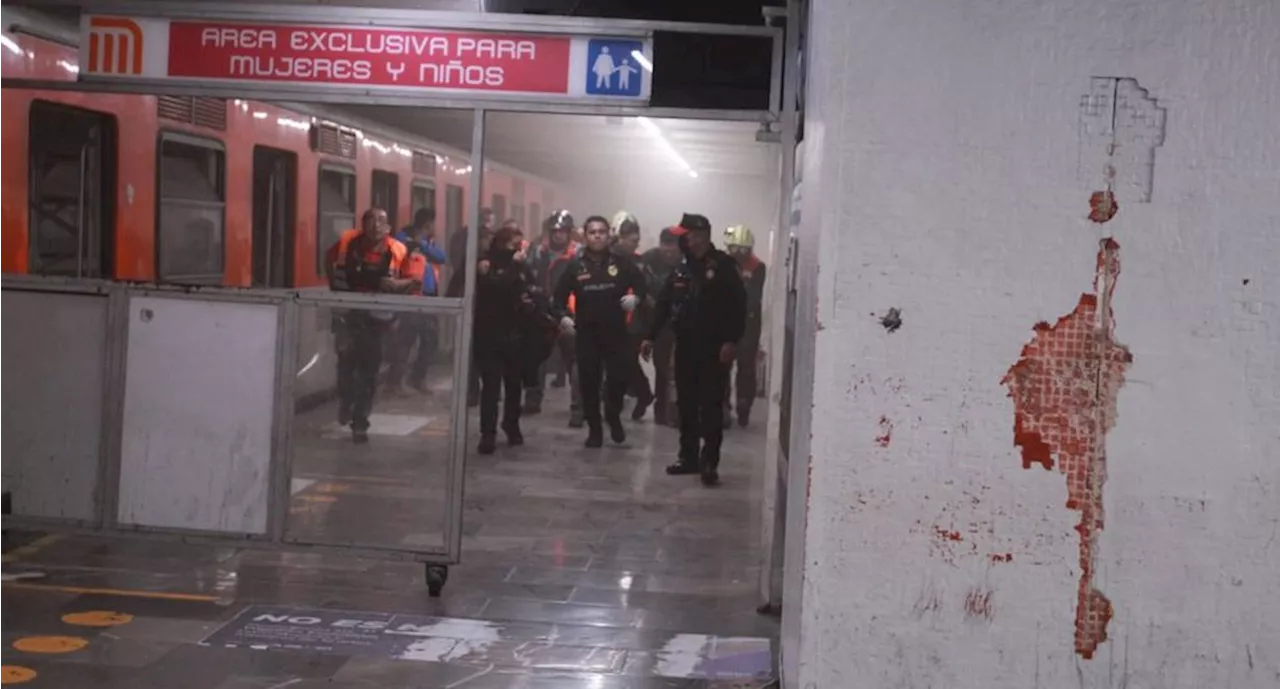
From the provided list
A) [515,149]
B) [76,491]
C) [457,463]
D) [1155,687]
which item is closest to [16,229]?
[76,491]

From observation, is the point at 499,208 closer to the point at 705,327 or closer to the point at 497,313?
the point at 497,313

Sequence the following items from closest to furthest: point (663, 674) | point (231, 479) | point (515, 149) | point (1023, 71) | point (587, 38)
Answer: point (1023, 71) → point (663, 674) → point (587, 38) → point (231, 479) → point (515, 149)

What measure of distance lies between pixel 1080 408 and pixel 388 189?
37.7 ft

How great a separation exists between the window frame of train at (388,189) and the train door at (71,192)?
5.47 m

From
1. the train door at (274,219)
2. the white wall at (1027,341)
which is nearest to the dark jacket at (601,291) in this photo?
the train door at (274,219)

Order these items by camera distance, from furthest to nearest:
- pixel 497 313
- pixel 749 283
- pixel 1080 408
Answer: pixel 749 283
pixel 497 313
pixel 1080 408

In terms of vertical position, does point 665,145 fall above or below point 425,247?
above

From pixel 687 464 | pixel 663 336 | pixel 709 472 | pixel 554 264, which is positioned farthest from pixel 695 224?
pixel 554 264

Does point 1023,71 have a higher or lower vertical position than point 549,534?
higher

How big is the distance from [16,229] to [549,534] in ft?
11.3

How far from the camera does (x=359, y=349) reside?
692 cm

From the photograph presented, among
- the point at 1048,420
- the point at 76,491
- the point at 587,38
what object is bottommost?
the point at 76,491

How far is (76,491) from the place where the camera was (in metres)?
7.01

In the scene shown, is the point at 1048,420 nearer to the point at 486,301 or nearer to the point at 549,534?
the point at 549,534
